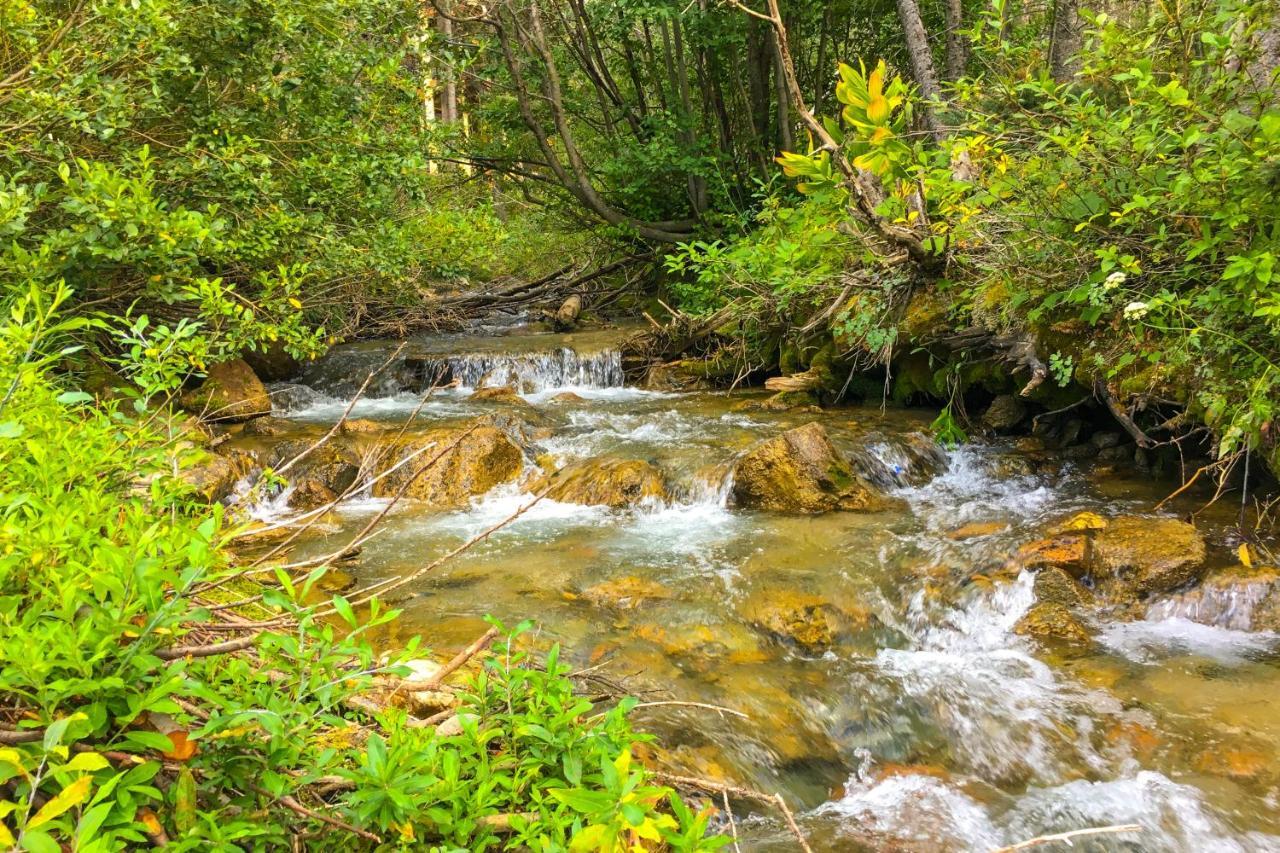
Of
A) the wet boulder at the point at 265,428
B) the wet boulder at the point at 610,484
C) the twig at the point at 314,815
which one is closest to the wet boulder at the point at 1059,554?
the wet boulder at the point at 610,484

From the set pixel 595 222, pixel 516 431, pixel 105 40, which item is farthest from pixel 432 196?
pixel 105 40

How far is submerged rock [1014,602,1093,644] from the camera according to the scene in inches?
171

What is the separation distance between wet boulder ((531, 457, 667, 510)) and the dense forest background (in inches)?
100

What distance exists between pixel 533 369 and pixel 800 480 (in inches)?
243

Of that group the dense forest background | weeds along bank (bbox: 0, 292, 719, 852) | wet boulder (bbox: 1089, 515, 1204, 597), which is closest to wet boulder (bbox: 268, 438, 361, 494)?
the dense forest background

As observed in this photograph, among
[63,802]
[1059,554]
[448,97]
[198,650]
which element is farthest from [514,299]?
[63,802]

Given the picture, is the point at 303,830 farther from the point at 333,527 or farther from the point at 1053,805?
the point at 333,527

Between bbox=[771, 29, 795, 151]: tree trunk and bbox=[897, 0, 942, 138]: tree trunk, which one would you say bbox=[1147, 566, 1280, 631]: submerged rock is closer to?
bbox=[897, 0, 942, 138]: tree trunk

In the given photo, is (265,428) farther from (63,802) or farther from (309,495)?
(63,802)

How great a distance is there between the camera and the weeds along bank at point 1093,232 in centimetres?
396

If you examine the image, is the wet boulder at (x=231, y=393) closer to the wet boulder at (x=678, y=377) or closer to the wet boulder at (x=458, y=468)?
the wet boulder at (x=458, y=468)

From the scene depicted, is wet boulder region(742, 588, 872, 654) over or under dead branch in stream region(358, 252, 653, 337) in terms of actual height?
under

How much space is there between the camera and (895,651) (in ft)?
14.6

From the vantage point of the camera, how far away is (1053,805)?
10.5 ft
